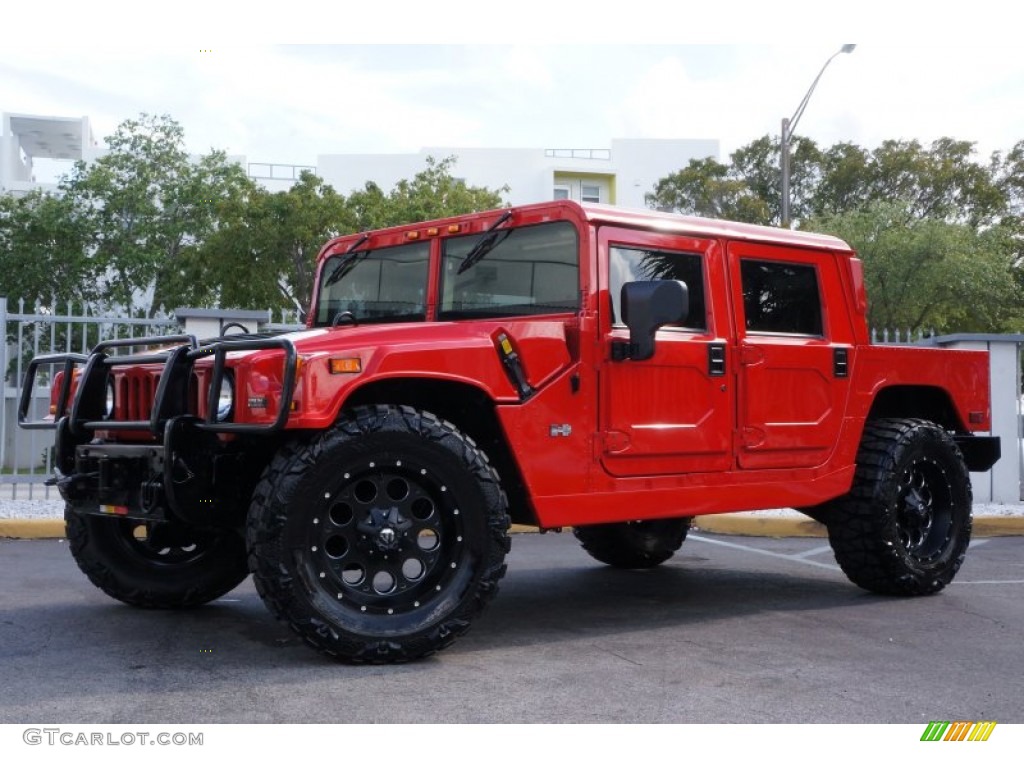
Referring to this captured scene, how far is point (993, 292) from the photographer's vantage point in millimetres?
34031

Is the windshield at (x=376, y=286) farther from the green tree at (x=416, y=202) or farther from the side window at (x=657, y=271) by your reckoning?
the green tree at (x=416, y=202)

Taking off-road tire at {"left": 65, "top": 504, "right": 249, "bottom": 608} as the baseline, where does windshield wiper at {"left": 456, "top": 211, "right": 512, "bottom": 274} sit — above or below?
above

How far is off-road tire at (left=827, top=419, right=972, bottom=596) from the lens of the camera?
22.0 ft

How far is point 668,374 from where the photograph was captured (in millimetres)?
5859

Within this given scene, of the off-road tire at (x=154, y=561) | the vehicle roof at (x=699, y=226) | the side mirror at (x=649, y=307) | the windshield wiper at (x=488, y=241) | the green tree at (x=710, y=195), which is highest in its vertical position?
the green tree at (x=710, y=195)

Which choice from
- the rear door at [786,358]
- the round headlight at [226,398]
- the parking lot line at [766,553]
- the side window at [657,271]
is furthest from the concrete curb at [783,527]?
the round headlight at [226,398]

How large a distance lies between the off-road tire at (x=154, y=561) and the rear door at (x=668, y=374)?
2.03 m

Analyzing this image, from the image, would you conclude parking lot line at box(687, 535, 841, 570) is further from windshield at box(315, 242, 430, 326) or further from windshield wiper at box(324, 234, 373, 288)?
windshield wiper at box(324, 234, 373, 288)

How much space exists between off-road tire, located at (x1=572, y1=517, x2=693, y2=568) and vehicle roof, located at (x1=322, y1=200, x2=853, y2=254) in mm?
1978

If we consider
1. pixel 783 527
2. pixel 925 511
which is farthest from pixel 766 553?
pixel 925 511

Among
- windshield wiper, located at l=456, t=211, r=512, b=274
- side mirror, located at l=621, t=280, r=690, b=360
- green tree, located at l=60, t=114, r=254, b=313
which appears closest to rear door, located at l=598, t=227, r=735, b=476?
side mirror, located at l=621, t=280, r=690, b=360

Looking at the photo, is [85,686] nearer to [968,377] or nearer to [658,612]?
[658,612]

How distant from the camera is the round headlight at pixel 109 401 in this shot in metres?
Answer: 5.63

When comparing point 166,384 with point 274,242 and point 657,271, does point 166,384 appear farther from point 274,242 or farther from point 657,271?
point 274,242
